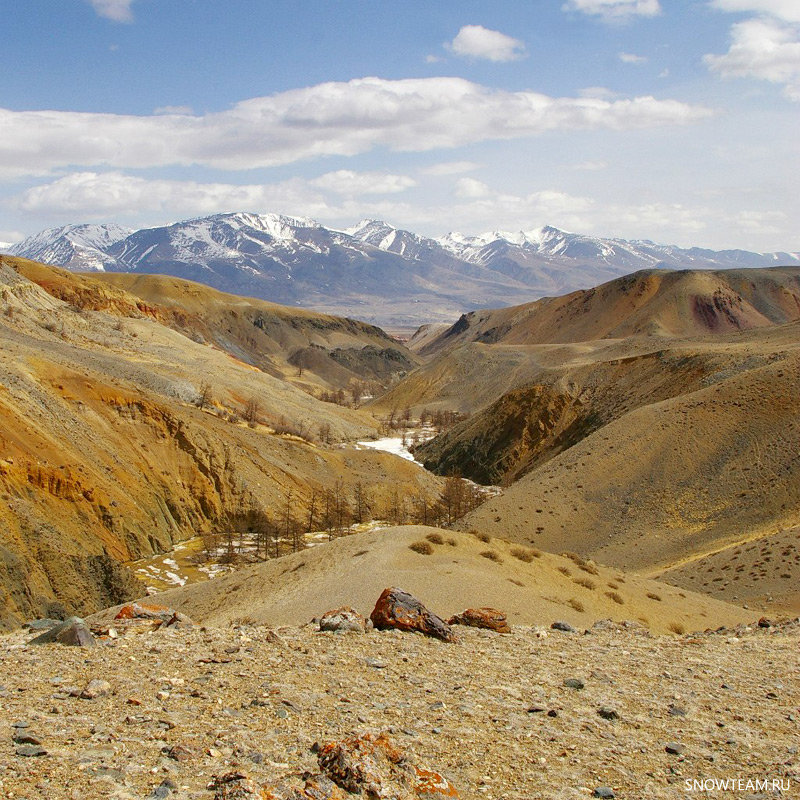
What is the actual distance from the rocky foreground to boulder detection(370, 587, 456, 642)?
30 cm

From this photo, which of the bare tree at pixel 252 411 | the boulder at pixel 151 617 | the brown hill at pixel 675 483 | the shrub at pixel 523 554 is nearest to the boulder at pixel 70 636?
the boulder at pixel 151 617

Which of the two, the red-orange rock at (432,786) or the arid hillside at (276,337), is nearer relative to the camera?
the red-orange rock at (432,786)

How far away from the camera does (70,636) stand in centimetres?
1079

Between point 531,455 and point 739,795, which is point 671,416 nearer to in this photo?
point 531,455

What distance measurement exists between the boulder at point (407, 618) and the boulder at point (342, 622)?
0.37m

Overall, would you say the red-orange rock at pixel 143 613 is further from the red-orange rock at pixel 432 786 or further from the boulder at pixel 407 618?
the red-orange rock at pixel 432 786

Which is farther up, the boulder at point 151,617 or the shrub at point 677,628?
the boulder at point 151,617

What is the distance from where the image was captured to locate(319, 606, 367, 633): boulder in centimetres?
1207

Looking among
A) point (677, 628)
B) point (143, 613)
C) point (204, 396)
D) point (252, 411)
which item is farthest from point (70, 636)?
point (252, 411)

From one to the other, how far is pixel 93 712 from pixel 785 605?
22.4m

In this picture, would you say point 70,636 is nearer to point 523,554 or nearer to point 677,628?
point 523,554

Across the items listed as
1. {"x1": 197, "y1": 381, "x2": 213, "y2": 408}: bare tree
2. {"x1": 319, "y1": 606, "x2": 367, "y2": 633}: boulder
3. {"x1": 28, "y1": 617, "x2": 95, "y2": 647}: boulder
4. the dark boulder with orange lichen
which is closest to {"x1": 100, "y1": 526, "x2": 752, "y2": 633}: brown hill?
the dark boulder with orange lichen

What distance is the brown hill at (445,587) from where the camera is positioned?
16.7m

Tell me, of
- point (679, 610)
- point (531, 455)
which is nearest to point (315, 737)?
point (679, 610)
